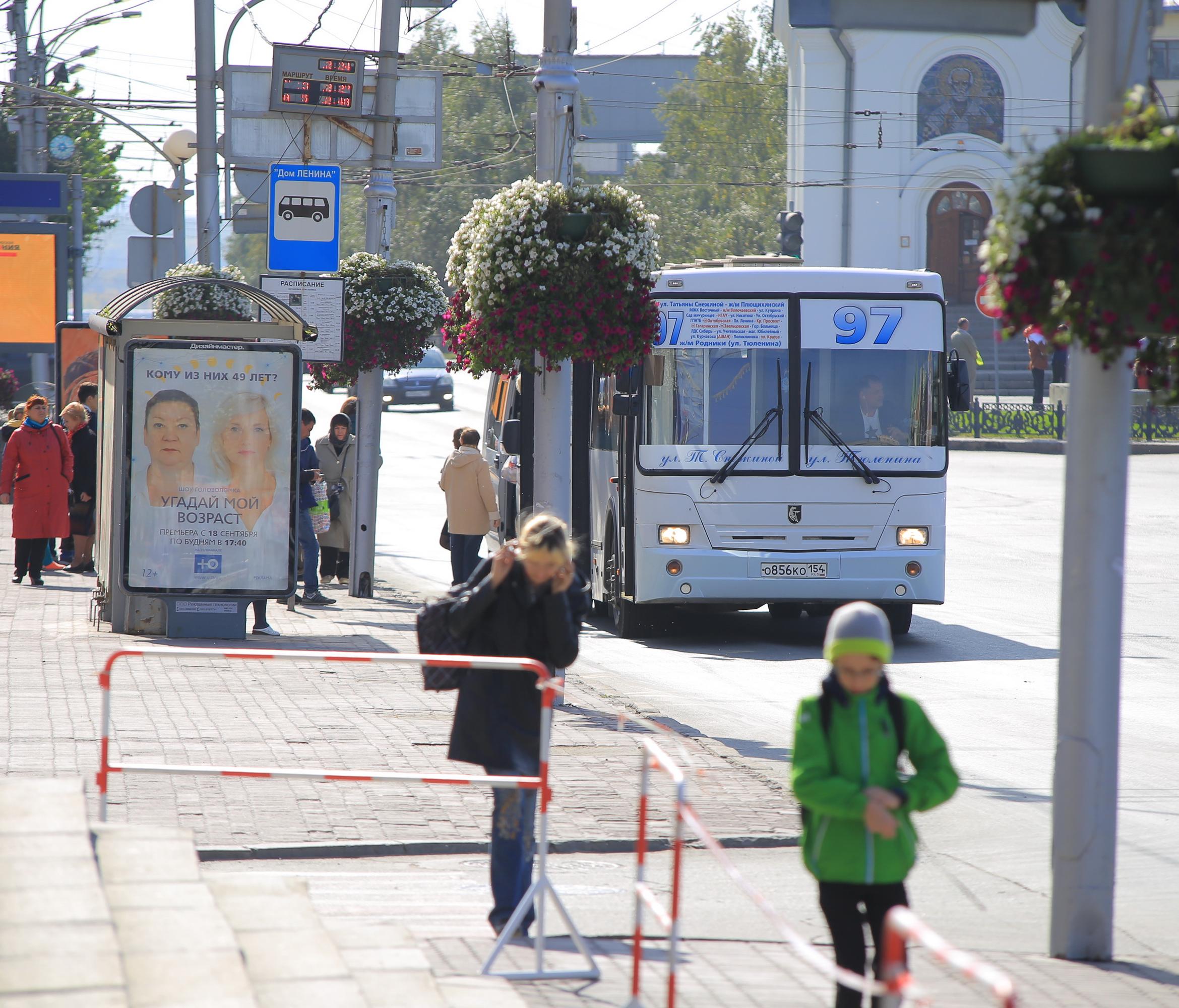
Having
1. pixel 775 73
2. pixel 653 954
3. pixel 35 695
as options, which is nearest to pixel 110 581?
pixel 35 695

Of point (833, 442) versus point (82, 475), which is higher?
point (833, 442)

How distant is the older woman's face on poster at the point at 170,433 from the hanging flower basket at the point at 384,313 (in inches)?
143

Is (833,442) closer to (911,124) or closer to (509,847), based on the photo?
(509,847)

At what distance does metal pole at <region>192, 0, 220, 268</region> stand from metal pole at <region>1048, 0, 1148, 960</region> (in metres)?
16.1

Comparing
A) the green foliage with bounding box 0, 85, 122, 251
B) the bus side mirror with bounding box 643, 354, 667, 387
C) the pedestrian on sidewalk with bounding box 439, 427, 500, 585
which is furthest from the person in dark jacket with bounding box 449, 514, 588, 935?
the green foliage with bounding box 0, 85, 122, 251

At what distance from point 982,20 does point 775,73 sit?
69.2 meters

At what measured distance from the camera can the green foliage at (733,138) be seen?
2788 inches

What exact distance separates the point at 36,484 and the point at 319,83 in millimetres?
4881

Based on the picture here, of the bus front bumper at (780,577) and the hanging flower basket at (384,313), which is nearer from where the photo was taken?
the bus front bumper at (780,577)

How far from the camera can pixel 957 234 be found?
4919 cm

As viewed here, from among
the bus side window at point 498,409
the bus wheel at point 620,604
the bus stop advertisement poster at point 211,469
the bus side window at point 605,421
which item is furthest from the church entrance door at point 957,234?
the bus stop advertisement poster at point 211,469

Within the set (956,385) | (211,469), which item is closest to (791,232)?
(956,385)

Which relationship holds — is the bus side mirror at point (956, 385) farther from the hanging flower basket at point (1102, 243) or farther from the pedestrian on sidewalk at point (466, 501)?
the hanging flower basket at point (1102, 243)

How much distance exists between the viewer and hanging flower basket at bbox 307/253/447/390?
16.1 meters
